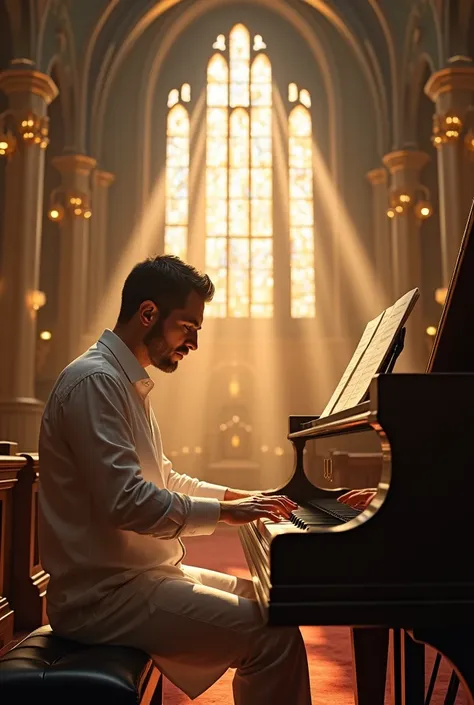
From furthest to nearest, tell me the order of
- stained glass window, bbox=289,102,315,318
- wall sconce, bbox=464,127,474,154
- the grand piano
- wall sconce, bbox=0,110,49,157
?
stained glass window, bbox=289,102,315,318 → wall sconce, bbox=0,110,49,157 → wall sconce, bbox=464,127,474,154 → the grand piano

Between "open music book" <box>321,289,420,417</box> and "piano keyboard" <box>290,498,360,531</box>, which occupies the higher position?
"open music book" <box>321,289,420,417</box>

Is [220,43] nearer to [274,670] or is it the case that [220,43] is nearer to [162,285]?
[162,285]

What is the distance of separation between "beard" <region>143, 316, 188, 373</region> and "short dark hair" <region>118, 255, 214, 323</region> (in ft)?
0.14

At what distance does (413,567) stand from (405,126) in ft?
41.3

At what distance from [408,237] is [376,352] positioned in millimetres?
11393

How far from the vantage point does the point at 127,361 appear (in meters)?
2.18

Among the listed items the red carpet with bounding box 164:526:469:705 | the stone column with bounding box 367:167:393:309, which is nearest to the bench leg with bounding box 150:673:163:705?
the red carpet with bounding box 164:526:469:705

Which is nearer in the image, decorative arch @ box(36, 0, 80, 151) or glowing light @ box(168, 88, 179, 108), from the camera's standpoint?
decorative arch @ box(36, 0, 80, 151)

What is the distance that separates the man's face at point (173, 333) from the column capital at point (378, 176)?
12.5 m

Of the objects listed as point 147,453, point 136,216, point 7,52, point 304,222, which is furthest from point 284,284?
point 147,453

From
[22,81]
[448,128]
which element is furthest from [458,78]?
[22,81]

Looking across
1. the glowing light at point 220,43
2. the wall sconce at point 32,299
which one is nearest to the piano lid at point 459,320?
the wall sconce at point 32,299

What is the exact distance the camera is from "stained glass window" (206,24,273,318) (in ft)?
47.5

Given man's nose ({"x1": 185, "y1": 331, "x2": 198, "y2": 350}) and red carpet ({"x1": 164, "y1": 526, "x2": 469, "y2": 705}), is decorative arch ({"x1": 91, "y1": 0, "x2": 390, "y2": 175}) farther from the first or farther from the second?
man's nose ({"x1": 185, "y1": 331, "x2": 198, "y2": 350})
